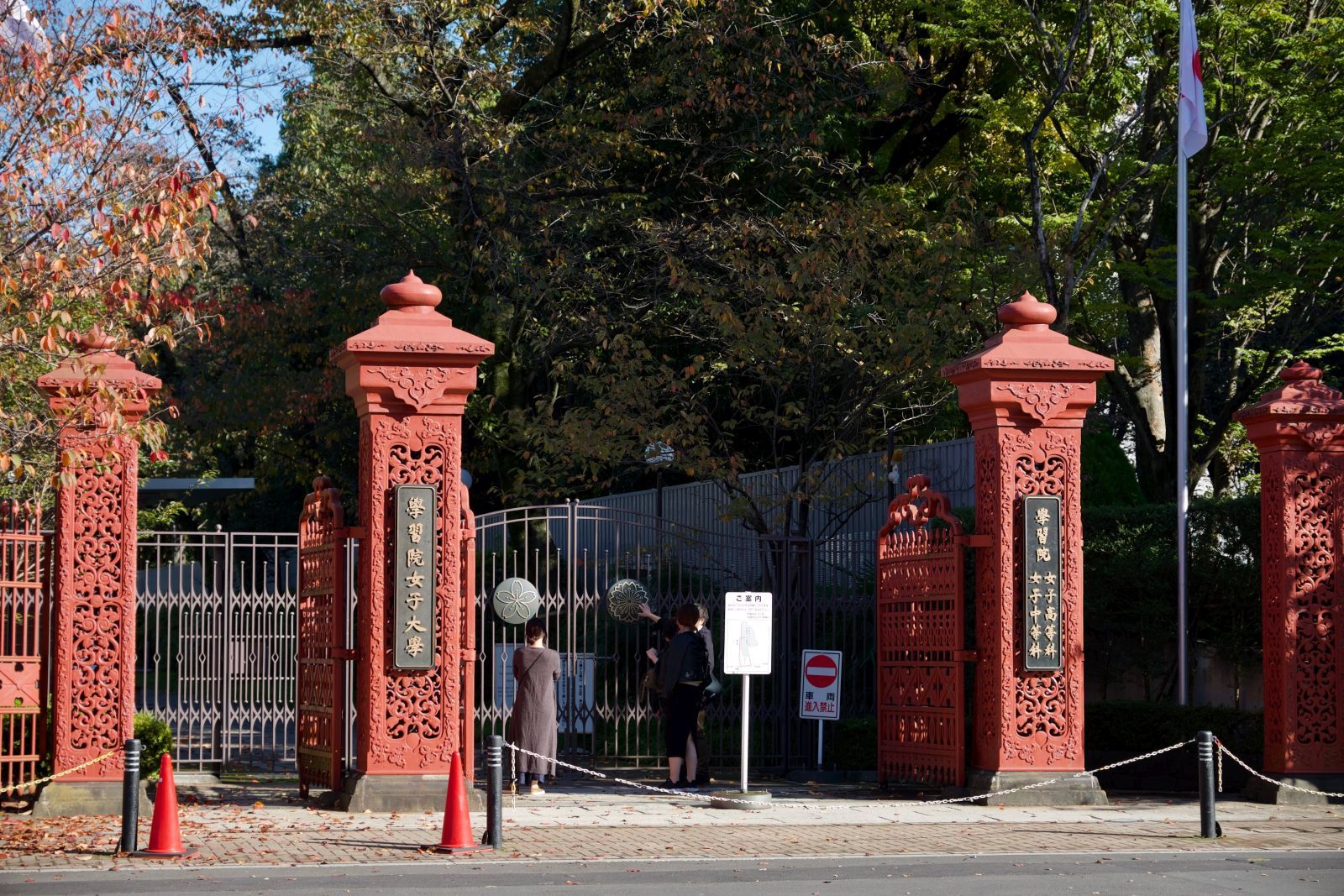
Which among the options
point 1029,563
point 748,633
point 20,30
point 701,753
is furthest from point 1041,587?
point 20,30

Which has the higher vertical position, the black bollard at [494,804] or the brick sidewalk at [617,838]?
the black bollard at [494,804]

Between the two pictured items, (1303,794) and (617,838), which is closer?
(617,838)

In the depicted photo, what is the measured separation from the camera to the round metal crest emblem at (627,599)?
16.2 meters

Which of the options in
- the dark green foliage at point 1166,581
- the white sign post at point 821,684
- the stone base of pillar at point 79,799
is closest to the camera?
the stone base of pillar at point 79,799

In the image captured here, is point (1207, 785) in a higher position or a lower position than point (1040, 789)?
higher

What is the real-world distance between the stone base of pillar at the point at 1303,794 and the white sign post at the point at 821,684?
414cm

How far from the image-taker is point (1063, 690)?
1395cm

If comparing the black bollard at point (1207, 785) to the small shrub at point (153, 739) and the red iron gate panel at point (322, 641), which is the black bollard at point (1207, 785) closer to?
the red iron gate panel at point (322, 641)

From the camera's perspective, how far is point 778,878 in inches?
388

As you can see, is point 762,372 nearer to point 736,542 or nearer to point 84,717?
point 736,542

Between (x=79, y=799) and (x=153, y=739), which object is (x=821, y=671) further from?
(x=79, y=799)

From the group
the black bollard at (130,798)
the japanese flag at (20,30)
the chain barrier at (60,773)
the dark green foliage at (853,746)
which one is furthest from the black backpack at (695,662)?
the japanese flag at (20,30)

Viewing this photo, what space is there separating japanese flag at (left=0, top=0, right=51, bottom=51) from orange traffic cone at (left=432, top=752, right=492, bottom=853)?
6.41m

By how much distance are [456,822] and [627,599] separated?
565cm
